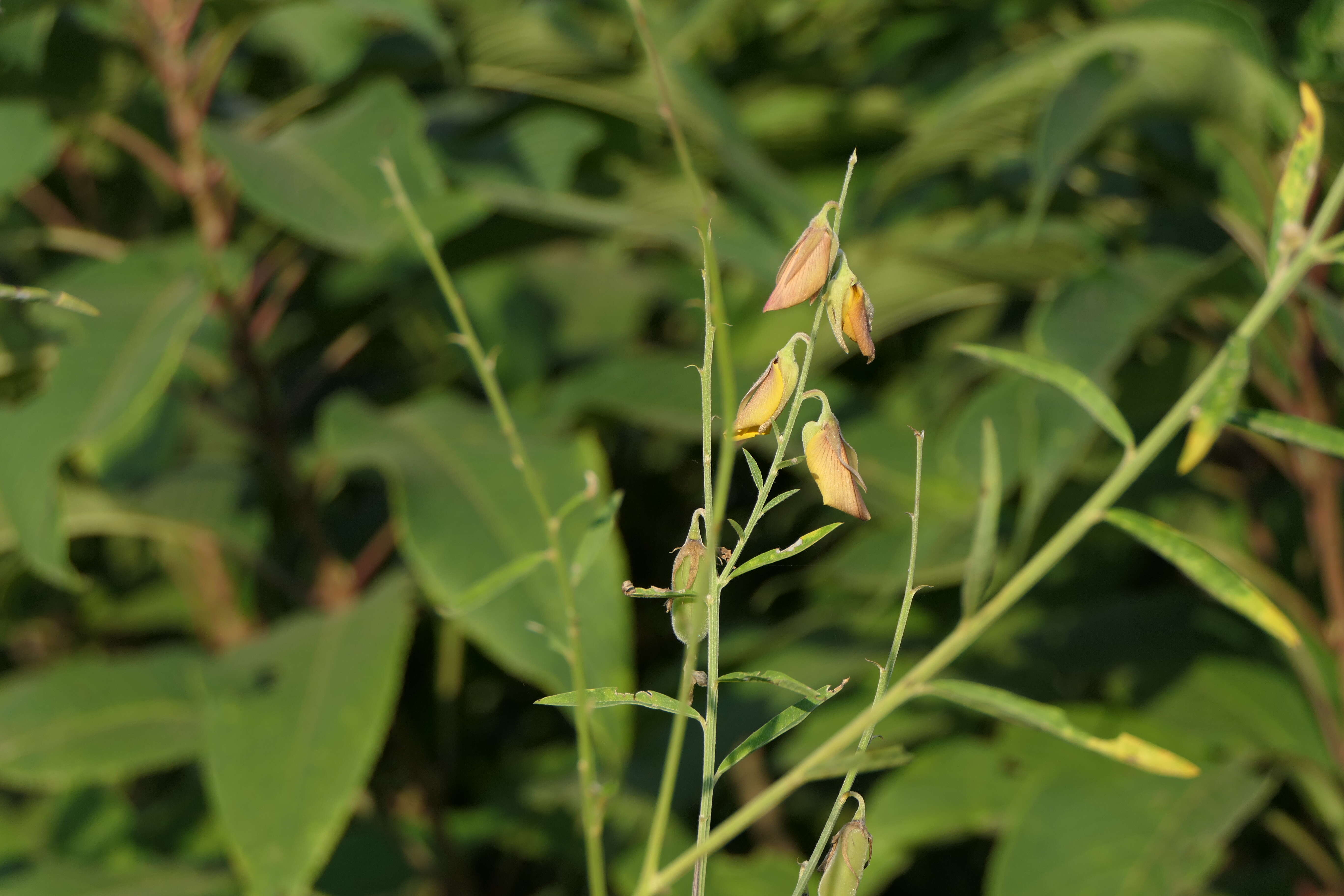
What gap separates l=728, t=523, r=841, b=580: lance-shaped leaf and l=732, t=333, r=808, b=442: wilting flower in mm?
26

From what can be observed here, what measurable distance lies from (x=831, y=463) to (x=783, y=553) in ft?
0.08

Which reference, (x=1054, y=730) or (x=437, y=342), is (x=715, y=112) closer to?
(x=437, y=342)

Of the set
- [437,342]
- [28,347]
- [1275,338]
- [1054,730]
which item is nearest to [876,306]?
[1275,338]

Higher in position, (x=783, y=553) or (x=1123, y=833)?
(x=783, y=553)

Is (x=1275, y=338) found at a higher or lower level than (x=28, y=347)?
lower

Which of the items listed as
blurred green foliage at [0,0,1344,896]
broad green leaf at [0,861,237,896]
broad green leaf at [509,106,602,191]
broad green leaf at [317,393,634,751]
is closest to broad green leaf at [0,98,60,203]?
blurred green foliage at [0,0,1344,896]

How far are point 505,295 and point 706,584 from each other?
876 mm

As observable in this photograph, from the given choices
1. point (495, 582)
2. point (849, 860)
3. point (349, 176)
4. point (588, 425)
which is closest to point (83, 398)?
point (349, 176)

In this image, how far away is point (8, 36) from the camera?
808 millimetres

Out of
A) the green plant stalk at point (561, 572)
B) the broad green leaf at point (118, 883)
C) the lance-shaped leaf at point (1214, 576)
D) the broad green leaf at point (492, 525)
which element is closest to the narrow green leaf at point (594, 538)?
the green plant stalk at point (561, 572)

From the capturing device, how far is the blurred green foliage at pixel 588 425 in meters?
0.75

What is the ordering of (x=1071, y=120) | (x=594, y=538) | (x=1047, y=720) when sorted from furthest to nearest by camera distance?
1. (x=1071, y=120)
2. (x=594, y=538)
3. (x=1047, y=720)

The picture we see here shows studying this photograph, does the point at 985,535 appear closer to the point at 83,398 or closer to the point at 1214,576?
the point at 1214,576

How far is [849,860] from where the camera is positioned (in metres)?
0.25
